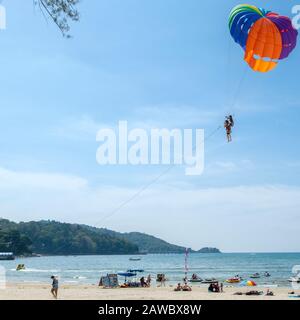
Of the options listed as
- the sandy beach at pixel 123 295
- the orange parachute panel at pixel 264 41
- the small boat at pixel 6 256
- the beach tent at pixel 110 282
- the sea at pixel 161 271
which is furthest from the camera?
the small boat at pixel 6 256

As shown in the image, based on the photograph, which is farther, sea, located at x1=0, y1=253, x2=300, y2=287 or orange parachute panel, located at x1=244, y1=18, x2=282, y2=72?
sea, located at x1=0, y1=253, x2=300, y2=287

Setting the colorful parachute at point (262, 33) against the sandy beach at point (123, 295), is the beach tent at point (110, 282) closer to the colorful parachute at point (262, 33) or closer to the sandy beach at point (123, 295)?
the sandy beach at point (123, 295)

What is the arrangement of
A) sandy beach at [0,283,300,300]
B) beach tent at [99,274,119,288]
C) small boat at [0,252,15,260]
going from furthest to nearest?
small boat at [0,252,15,260], beach tent at [99,274,119,288], sandy beach at [0,283,300,300]

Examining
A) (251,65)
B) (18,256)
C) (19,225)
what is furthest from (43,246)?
(251,65)

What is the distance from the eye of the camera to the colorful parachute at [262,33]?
2094cm

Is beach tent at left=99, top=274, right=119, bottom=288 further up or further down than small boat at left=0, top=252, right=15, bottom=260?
further up

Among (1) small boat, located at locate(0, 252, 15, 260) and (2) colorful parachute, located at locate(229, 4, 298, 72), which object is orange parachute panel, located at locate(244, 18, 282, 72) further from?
(1) small boat, located at locate(0, 252, 15, 260)

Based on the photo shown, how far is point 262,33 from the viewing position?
2091cm

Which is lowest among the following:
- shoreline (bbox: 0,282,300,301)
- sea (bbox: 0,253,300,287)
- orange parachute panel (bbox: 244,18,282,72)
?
sea (bbox: 0,253,300,287)

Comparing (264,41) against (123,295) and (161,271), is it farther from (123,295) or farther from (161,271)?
(161,271)

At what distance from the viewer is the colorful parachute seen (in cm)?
2094

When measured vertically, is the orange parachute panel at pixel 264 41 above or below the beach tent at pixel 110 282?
above

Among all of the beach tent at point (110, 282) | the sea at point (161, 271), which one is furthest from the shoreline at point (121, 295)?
the sea at point (161, 271)

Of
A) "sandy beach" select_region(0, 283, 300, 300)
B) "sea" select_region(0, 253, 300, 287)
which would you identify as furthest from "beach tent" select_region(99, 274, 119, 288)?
"sea" select_region(0, 253, 300, 287)
